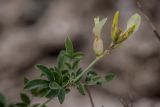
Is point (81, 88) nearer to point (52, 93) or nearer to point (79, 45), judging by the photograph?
point (52, 93)

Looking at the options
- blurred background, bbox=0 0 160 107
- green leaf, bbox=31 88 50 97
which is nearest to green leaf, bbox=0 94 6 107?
green leaf, bbox=31 88 50 97

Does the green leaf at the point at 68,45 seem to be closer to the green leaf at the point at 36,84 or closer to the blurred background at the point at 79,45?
the green leaf at the point at 36,84

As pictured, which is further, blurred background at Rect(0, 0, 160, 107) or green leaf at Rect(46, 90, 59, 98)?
blurred background at Rect(0, 0, 160, 107)

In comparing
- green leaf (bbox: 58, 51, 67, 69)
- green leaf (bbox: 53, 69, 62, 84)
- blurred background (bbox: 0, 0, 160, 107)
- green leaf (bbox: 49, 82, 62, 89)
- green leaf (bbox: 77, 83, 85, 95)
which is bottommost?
green leaf (bbox: 77, 83, 85, 95)

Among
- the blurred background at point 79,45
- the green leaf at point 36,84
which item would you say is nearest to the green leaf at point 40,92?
the green leaf at point 36,84

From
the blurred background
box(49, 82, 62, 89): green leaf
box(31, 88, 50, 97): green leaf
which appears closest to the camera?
box(49, 82, 62, 89): green leaf

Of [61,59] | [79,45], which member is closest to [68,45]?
[61,59]

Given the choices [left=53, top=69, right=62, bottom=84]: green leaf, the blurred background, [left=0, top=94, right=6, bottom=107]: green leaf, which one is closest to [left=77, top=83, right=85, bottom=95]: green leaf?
[left=53, top=69, right=62, bottom=84]: green leaf

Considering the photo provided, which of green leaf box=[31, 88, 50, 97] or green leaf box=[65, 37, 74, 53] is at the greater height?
green leaf box=[65, 37, 74, 53]

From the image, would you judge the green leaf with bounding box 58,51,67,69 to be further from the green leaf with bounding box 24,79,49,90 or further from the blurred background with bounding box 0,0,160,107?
the blurred background with bounding box 0,0,160,107

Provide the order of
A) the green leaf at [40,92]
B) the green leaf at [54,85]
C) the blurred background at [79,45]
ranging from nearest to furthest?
1. the green leaf at [54,85]
2. the green leaf at [40,92]
3. the blurred background at [79,45]

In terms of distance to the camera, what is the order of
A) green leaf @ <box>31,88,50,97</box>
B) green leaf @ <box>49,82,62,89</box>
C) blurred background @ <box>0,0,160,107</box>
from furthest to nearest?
blurred background @ <box>0,0,160,107</box>
green leaf @ <box>31,88,50,97</box>
green leaf @ <box>49,82,62,89</box>
